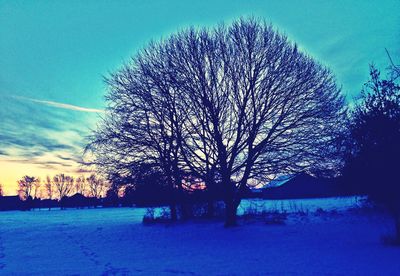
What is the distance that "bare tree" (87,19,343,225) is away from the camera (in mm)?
15656

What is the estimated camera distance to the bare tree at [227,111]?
15.7m

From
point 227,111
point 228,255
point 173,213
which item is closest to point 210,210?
point 173,213

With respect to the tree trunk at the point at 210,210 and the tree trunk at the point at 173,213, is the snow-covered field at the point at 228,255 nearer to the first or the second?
the tree trunk at the point at 210,210

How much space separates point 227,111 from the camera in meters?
16.6

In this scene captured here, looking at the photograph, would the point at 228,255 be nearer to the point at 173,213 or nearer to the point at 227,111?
the point at 227,111

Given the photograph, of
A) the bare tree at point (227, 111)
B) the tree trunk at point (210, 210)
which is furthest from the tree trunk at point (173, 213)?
the bare tree at point (227, 111)

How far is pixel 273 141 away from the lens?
53.2 ft

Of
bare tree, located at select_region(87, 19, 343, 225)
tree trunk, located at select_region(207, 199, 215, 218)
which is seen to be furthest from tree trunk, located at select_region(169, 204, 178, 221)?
bare tree, located at select_region(87, 19, 343, 225)

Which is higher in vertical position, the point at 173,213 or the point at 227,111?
the point at 227,111

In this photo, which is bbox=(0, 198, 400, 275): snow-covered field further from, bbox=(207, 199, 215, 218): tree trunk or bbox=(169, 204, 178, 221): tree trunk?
bbox=(169, 204, 178, 221): tree trunk

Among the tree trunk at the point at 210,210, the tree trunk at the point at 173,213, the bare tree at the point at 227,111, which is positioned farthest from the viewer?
the tree trunk at the point at 173,213

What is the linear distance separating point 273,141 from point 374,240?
6809 millimetres

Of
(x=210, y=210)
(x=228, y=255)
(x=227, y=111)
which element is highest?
(x=227, y=111)

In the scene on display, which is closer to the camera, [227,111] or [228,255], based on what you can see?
[228,255]
